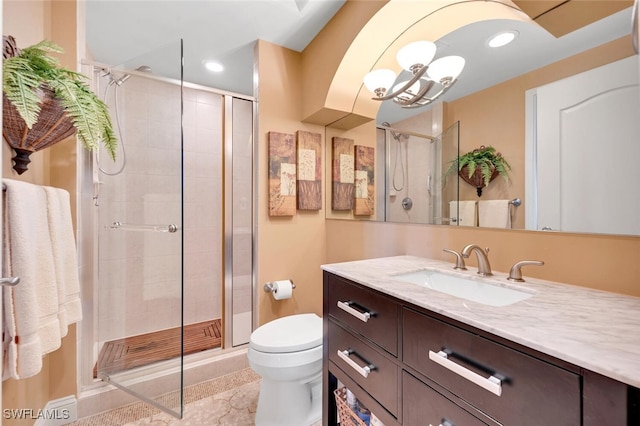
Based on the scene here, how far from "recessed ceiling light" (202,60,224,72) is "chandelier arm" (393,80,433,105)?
1544 millimetres

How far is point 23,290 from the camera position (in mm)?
923

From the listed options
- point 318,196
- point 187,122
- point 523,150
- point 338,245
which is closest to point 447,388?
point 523,150

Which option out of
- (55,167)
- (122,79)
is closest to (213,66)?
(122,79)

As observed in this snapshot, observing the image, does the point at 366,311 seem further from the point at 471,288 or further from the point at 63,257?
the point at 63,257

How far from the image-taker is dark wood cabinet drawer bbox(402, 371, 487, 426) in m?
0.69

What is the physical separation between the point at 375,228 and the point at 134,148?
Answer: 1.61m

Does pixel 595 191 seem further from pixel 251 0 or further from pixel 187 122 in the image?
pixel 187 122

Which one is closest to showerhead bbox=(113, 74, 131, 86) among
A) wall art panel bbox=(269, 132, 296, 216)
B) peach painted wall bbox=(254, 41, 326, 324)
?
peach painted wall bbox=(254, 41, 326, 324)

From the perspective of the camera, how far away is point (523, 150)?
1083 millimetres

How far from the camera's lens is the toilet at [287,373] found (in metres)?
1.37

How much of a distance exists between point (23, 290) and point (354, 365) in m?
1.18

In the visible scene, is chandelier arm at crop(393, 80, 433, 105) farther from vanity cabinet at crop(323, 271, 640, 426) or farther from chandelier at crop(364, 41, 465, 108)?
vanity cabinet at crop(323, 271, 640, 426)

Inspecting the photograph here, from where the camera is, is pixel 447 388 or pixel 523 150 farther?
pixel 523 150

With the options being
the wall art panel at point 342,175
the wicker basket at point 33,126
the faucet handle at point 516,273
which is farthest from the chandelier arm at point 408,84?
the wicker basket at point 33,126
